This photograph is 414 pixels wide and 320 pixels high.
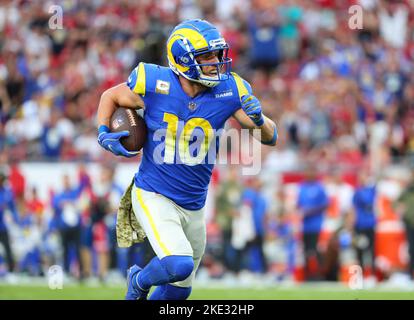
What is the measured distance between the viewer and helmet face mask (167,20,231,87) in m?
6.36

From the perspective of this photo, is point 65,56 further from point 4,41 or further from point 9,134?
point 9,134

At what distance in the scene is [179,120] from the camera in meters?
6.42

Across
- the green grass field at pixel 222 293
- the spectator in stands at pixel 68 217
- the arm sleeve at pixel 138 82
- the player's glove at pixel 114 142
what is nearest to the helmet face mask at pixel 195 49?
the arm sleeve at pixel 138 82

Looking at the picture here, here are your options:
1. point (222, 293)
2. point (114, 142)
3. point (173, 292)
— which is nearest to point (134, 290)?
point (173, 292)

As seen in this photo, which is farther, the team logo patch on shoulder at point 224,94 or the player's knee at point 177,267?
the team logo patch on shoulder at point 224,94

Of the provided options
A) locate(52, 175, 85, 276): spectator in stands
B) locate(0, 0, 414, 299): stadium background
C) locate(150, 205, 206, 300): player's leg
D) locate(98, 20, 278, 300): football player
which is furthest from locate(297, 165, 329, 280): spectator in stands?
locate(98, 20, 278, 300): football player

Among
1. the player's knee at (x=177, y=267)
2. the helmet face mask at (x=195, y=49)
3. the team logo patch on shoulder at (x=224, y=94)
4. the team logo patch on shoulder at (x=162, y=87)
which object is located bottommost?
the player's knee at (x=177, y=267)

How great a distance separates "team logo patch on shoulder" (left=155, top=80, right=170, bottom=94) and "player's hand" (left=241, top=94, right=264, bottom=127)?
50cm

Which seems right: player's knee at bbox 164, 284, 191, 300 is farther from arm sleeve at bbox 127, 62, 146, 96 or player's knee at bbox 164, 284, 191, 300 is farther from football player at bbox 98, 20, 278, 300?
arm sleeve at bbox 127, 62, 146, 96

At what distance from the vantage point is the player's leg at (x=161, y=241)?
20.2 feet

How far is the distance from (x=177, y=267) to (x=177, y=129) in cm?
93

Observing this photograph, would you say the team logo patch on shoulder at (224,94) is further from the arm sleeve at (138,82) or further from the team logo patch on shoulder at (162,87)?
the arm sleeve at (138,82)

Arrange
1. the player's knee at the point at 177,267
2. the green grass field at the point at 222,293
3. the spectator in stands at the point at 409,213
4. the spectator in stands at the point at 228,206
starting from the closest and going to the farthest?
1. the player's knee at the point at 177,267
2. the green grass field at the point at 222,293
3. the spectator in stands at the point at 409,213
4. the spectator in stands at the point at 228,206
